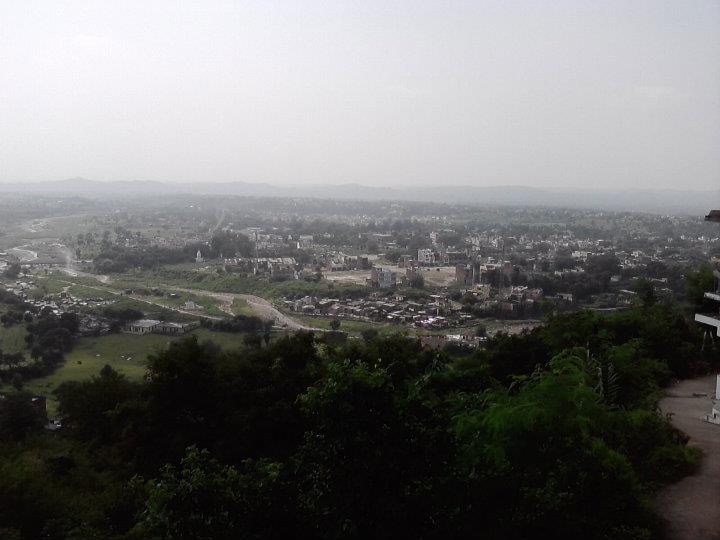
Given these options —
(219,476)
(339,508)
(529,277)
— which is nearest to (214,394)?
(219,476)

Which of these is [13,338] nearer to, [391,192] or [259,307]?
[259,307]

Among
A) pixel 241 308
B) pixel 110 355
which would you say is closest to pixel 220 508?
pixel 110 355

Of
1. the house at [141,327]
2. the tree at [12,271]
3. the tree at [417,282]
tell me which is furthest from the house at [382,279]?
the tree at [12,271]

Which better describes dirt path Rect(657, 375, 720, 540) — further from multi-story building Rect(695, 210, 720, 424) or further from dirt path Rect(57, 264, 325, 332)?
dirt path Rect(57, 264, 325, 332)

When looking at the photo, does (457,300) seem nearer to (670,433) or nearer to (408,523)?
(670,433)

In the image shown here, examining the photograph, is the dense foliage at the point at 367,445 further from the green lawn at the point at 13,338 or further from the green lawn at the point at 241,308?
the green lawn at the point at 241,308

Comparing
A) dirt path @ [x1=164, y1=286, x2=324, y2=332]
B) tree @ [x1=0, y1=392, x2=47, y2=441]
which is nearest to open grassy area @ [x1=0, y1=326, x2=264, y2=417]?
tree @ [x1=0, y1=392, x2=47, y2=441]

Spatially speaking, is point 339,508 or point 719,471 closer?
point 339,508
